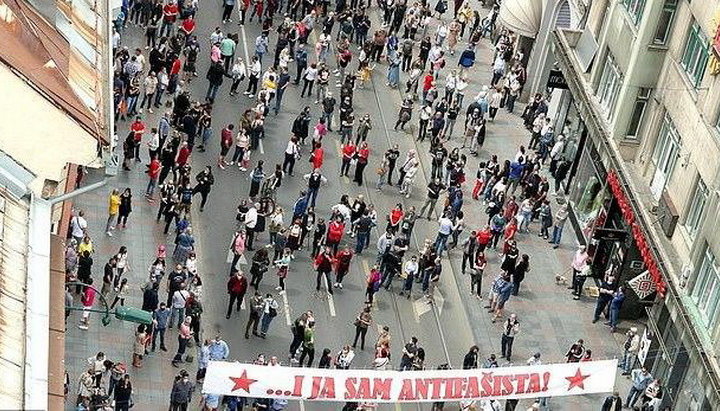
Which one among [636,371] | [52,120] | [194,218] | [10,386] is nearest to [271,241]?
[194,218]

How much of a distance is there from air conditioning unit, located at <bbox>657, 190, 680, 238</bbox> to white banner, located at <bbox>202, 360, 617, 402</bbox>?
8.59 metres

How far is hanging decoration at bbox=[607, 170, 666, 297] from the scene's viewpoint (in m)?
52.6

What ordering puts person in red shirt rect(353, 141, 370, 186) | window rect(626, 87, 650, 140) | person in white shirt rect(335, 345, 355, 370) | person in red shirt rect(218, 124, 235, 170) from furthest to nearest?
1. person in red shirt rect(353, 141, 370, 186)
2. person in red shirt rect(218, 124, 235, 170)
3. window rect(626, 87, 650, 140)
4. person in white shirt rect(335, 345, 355, 370)

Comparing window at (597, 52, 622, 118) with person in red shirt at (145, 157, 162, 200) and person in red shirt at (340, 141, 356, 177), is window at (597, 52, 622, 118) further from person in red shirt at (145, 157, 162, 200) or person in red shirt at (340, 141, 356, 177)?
person in red shirt at (145, 157, 162, 200)

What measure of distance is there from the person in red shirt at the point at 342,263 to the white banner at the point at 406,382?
9.62 meters

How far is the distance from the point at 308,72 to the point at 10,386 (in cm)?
4060

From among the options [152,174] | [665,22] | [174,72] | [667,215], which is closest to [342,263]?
[152,174]

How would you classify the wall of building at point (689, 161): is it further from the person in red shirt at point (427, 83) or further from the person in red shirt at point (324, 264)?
the person in red shirt at point (427, 83)

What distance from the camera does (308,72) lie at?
2596 inches

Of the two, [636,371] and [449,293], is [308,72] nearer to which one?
[449,293]

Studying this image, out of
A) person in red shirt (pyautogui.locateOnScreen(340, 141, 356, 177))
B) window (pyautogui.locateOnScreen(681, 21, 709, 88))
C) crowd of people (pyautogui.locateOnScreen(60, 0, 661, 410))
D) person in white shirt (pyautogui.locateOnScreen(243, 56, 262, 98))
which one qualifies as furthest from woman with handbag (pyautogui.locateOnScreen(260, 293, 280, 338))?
person in white shirt (pyautogui.locateOnScreen(243, 56, 262, 98))

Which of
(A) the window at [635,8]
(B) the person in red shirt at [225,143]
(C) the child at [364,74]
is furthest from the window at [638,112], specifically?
(C) the child at [364,74]

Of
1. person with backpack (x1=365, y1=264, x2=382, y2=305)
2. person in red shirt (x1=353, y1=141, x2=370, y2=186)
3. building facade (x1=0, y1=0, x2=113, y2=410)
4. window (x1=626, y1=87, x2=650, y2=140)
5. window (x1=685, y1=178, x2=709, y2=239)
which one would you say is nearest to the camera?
building facade (x1=0, y1=0, x2=113, y2=410)

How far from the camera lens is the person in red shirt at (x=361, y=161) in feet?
197
